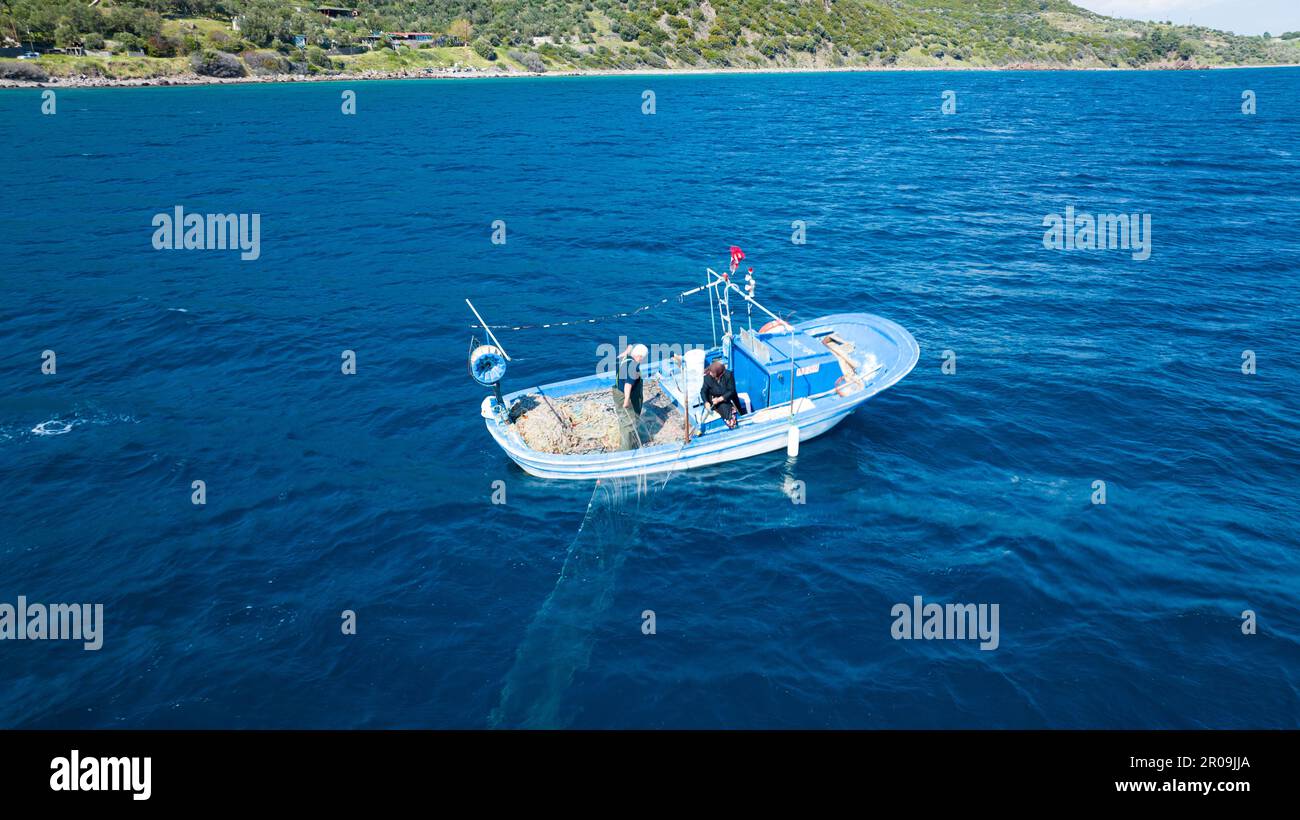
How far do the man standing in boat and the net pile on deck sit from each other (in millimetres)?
473

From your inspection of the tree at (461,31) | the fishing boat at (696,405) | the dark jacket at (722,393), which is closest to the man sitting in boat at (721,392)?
the dark jacket at (722,393)

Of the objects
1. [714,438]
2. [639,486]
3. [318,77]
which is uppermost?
[318,77]

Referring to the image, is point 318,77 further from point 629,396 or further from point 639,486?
point 639,486

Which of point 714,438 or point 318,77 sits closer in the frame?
point 714,438

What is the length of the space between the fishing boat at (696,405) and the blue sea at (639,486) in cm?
94

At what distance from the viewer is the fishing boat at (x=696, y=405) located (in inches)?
890

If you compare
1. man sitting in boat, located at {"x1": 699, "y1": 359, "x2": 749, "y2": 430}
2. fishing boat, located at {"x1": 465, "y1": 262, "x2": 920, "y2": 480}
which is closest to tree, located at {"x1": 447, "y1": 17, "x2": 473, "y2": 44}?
fishing boat, located at {"x1": 465, "y1": 262, "x2": 920, "y2": 480}

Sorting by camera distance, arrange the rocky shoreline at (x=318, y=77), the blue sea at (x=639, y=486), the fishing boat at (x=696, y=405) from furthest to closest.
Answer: the rocky shoreline at (x=318, y=77)
the fishing boat at (x=696, y=405)
the blue sea at (x=639, y=486)

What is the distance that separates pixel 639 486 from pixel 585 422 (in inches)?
113

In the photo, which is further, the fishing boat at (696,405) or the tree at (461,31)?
the tree at (461,31)

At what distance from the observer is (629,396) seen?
22.3 metres

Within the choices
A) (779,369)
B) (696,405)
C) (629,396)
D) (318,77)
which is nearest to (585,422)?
(629,396)

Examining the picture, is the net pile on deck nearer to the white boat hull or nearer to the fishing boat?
the fishing boat

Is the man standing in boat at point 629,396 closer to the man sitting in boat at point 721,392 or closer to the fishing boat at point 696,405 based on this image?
the fishing boat at point 696,405
